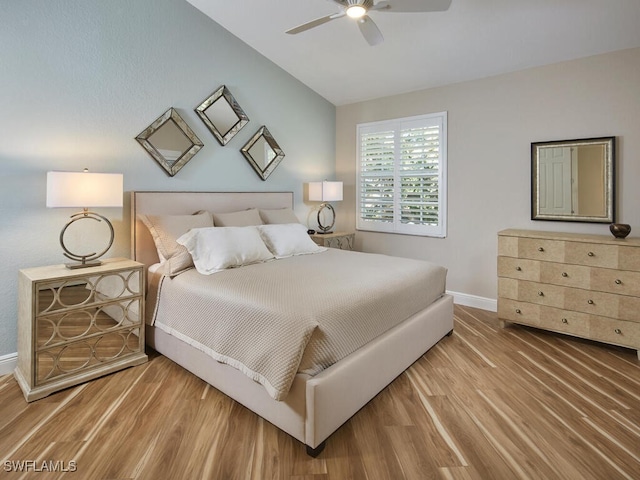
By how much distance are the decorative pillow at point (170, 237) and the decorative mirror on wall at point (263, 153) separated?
119cm

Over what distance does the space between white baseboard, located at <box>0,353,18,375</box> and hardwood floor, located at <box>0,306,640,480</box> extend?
0.43ft

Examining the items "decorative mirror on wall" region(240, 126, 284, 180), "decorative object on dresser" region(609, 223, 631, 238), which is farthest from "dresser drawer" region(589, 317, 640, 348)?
"decorative mirror on wall" region(240, 126, 284, 180)

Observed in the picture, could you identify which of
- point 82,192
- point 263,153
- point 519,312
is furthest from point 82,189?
point 519,312

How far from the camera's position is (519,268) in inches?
131

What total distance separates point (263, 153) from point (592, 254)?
320cm

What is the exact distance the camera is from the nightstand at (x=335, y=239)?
4.36 meters

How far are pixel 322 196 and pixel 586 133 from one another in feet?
8.59

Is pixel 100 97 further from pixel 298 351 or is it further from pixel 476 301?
pixel 476 301

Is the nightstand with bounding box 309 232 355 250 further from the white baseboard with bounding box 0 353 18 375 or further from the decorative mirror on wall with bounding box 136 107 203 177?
the white baseboard with bounding box 0 353 18 375

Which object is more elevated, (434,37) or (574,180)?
(434,37)

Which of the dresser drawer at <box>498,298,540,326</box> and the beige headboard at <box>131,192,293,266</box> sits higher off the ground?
the beige headboard at <box>131,192,293,266</box>

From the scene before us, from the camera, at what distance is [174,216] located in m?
3.09

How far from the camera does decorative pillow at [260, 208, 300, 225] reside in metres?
3.84

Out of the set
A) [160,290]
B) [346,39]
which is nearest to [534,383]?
[160,290]
